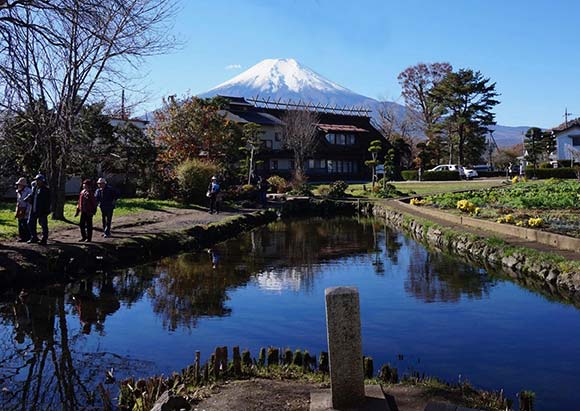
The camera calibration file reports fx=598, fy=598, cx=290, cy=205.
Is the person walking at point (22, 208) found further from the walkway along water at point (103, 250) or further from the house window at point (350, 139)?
the house window at point (350, 139)

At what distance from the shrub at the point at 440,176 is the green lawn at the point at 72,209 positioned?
1117 inches

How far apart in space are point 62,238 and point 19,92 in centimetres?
566

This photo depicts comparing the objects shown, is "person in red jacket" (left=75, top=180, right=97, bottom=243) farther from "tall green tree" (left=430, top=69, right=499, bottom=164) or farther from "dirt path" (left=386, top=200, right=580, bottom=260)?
"tall green tree" (left=430, top=69, right=499, bottom=164)

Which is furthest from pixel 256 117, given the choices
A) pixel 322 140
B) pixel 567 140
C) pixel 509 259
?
pixel 509 259

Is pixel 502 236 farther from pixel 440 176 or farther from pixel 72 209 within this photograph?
pixel 440 176

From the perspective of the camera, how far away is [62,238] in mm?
15656

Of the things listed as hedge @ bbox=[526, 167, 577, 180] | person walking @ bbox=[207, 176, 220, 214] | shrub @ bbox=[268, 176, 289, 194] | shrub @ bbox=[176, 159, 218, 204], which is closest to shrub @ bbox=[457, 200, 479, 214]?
person walking @ bbox=[207, 176, 220, 214]

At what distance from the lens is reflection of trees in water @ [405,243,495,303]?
12.0 meters

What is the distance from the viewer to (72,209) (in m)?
23.8

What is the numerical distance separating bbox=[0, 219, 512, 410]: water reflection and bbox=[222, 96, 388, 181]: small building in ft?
110

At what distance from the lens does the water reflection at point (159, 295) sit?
7367mm

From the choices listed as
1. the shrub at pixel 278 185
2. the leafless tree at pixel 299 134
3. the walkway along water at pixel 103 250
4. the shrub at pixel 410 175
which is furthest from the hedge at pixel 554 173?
the walkway along water at pixel 103 250

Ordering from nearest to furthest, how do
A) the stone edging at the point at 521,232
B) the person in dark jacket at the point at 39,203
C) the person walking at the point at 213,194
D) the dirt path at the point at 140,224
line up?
the person in dark jacket at the point at 39,203, the stone edging at the point at 521,232, the dirt path at the point at 140,224, the person walking at the point at 213,194

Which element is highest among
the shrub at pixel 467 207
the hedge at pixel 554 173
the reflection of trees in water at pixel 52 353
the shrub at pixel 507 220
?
the hedge at pixel 554 173
